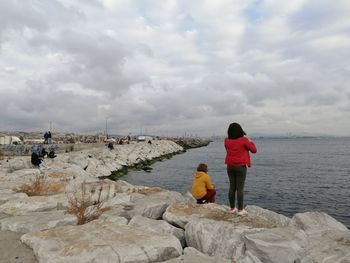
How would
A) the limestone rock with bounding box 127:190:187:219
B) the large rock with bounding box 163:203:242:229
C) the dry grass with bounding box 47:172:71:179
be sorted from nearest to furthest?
1. the large rock with bounding box 163:203:242:229
2. the limestone rock with bounding box 127:190:187:219
3. the dry grass with bounding box 47:172:71:179

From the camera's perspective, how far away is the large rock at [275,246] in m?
5.13

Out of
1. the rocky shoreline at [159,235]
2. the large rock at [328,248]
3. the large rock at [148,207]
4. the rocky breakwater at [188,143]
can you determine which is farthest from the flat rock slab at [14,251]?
the rocky breakwater at [188,143]

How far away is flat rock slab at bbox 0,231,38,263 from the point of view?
4.50 meters

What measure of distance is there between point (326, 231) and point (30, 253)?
4.82 m

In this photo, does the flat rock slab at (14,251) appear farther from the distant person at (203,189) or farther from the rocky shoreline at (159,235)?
the distant person at (203,189)

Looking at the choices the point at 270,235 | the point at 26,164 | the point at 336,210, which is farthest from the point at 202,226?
the point at 26,164

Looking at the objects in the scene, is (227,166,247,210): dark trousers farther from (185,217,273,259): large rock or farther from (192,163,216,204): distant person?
(192,163,216,204): distant person

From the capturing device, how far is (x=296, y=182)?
84.3 feet

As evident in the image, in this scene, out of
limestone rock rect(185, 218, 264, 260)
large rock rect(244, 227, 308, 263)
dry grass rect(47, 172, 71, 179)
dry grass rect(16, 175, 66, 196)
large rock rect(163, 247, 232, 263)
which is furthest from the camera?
dry grass rect(47, 172, 71, 179)

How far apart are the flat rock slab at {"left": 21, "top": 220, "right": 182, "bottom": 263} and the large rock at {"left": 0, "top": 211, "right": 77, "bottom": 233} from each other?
23.3 inches

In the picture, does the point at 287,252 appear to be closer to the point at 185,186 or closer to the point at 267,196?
the point at 267,196

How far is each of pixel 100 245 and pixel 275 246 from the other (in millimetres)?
2604

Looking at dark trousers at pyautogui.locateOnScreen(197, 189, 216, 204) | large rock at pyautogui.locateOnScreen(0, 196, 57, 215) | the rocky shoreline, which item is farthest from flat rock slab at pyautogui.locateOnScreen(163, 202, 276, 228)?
large rock at pyautogui.locateOnScreen(0, 196, 57, 215)

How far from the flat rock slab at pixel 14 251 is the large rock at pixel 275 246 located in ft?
10.3
